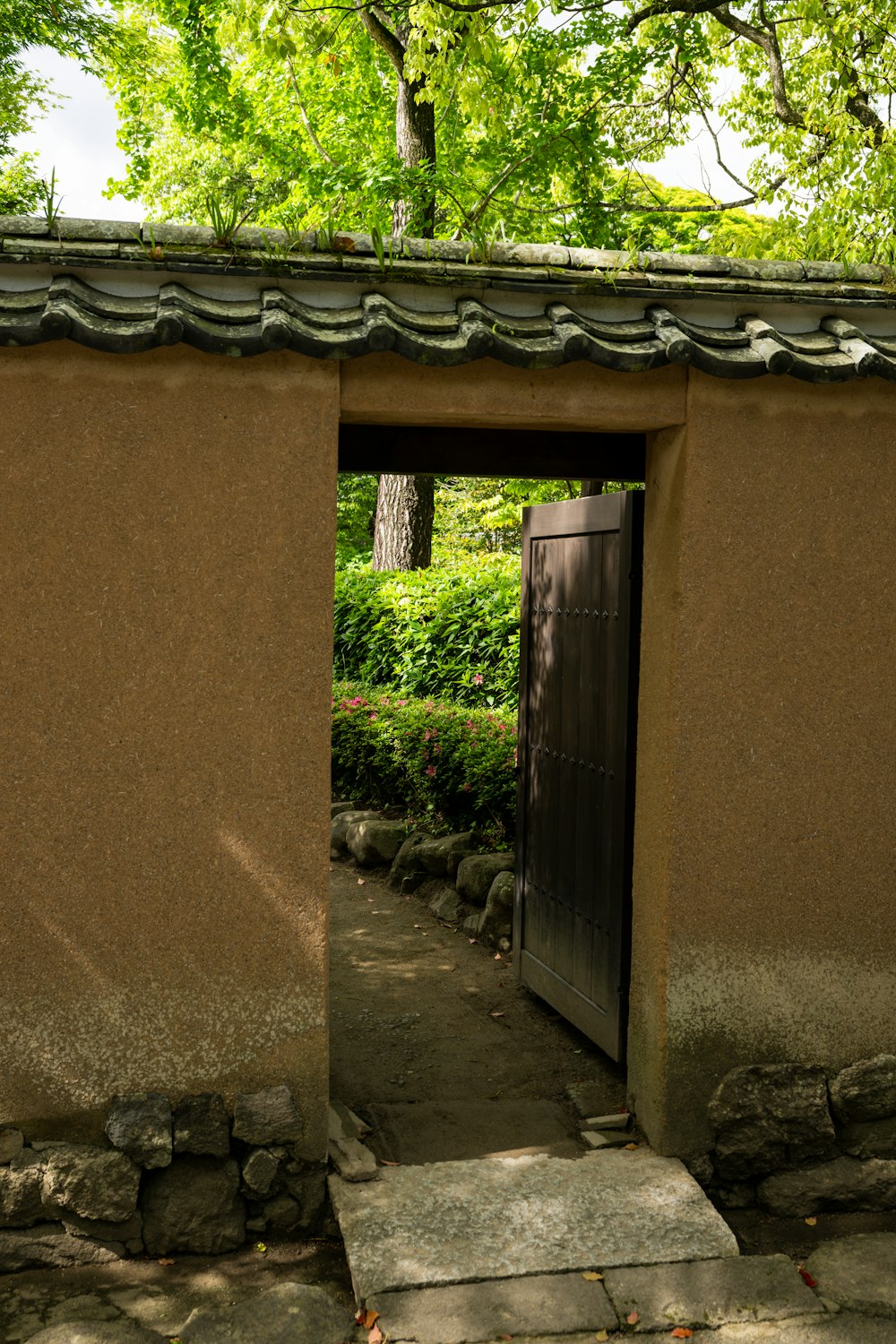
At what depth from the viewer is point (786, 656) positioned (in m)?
4.31

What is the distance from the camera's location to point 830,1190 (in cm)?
424

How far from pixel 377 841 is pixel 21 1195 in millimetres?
5299

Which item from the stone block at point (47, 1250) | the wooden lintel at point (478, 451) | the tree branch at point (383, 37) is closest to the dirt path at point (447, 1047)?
the stone block at point (47, 1250)

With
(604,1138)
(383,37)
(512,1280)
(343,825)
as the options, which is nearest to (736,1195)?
(604,1138)

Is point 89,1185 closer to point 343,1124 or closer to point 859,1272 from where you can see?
point 343,1124

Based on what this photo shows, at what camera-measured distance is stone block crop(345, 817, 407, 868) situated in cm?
894

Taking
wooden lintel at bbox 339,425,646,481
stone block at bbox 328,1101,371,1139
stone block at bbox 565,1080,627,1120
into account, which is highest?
wooden lintel at bbox 339,425,646,481

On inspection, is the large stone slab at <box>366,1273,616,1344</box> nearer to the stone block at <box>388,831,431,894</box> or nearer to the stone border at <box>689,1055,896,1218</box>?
the stone border at <box>689,1055,896,1218</box>

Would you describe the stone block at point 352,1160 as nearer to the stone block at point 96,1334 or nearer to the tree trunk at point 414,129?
the stone block at point 96,1334

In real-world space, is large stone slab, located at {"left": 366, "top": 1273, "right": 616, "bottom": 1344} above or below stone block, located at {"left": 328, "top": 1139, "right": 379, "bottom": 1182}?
below

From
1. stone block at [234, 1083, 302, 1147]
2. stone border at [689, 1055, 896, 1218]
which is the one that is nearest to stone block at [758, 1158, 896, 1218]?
stone border at [689, 1055, 896, 1218]

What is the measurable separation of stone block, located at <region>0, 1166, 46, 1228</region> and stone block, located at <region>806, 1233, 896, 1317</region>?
8.68 ft

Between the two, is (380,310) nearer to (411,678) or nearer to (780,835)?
(780,835)

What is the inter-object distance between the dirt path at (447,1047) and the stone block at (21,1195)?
1.41 m
